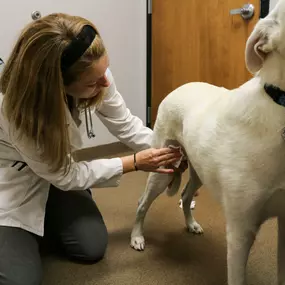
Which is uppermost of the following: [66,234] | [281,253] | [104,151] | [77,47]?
[77,47]

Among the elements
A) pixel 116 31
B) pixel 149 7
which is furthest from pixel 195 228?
pixel 149 7

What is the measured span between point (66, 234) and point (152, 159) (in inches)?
21.3

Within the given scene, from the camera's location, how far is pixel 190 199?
201cm

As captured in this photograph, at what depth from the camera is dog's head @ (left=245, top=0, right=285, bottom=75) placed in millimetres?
1010

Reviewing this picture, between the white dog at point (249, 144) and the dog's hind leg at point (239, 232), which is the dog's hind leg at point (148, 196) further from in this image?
the dog's hind leg at point (239, 232)

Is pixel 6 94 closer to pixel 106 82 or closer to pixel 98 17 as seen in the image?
pixel 106 82

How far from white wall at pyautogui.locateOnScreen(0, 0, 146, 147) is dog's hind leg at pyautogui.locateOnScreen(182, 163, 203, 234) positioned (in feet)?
5.03

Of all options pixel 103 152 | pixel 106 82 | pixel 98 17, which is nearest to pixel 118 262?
pixel 106 82

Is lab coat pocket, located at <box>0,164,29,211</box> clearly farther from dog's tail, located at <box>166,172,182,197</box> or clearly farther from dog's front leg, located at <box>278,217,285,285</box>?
dog's front leg, located at <box>278,217,285,285</box>

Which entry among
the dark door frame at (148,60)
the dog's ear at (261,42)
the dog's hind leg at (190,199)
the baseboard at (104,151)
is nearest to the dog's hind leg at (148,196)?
the dog's hind leg at (190,199)

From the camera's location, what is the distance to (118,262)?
1.80 metres

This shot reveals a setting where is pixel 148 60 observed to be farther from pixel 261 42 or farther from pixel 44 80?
pixel 261 42

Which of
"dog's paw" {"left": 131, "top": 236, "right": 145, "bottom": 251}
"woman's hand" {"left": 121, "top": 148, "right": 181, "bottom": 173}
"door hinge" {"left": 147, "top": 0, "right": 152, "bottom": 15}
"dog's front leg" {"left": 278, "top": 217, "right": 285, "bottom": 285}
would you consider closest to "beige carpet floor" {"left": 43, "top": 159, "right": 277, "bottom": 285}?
"dog's paw" {"left": 131, "top": 236, "right": 145, "bottom": 251}

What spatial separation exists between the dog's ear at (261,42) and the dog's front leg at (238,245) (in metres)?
0.46
